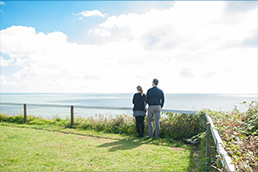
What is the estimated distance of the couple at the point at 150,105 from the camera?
22.3ft

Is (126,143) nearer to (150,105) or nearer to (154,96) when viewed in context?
(150,105)

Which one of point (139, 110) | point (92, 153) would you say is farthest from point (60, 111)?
point (92, 153)

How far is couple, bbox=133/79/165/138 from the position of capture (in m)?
6.79

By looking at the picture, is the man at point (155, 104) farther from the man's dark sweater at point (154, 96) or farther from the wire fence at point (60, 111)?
the wire fence at point (60, 111)

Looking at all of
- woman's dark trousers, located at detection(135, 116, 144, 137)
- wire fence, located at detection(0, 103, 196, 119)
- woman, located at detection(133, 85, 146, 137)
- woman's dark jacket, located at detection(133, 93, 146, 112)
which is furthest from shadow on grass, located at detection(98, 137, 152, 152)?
wire fence, located at detection(0, 103, 196, 119)

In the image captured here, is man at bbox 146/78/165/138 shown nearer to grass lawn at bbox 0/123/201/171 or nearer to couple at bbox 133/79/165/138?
couple at bbox 133/79/165/138

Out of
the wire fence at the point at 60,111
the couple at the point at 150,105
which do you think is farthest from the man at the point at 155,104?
the wire fence at the point at 60,111

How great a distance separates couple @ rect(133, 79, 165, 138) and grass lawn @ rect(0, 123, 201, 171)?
20.0 inches

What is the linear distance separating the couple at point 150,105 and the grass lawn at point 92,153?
508 mm

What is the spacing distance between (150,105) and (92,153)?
283 cm

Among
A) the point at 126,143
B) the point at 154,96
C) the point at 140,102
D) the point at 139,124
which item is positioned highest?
the point at 154,96

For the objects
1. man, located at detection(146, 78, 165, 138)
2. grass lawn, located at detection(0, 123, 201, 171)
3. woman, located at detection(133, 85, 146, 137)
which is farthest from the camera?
woman, located at detection(133, 85, 146, 137)

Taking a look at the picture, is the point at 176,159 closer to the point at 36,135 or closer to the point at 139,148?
the point at 139,148

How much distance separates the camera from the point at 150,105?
684 cm
